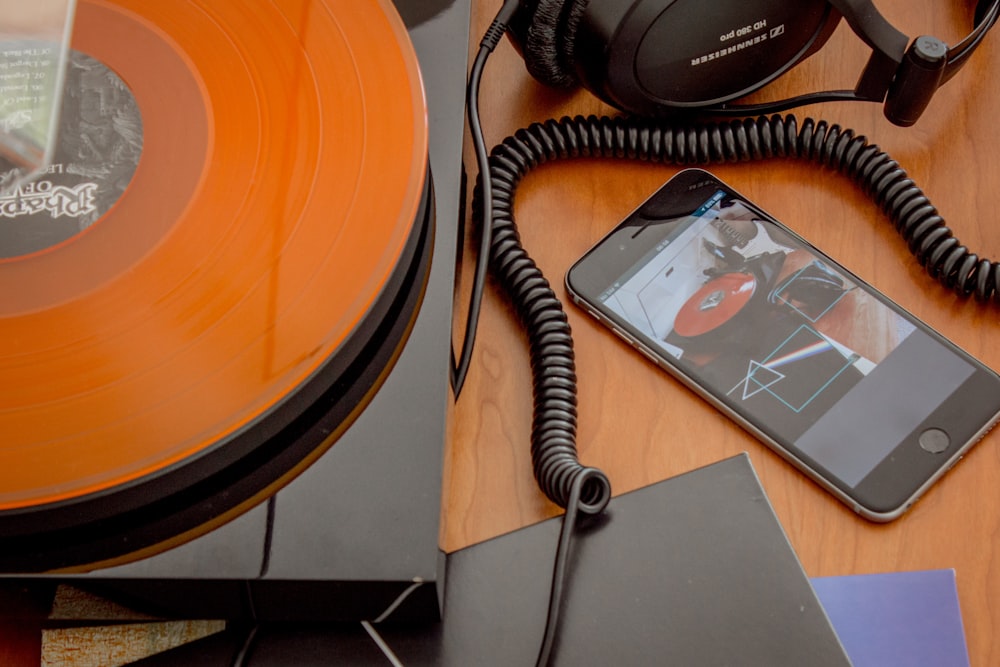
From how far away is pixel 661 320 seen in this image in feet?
2.08

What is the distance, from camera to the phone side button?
0.57m

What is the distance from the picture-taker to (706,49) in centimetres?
63

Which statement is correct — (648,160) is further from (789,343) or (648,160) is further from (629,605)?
(629,605)

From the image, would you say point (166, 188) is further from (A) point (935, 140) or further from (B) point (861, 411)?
(A) point (935, 140)

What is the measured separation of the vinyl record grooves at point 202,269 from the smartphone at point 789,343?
0.19m

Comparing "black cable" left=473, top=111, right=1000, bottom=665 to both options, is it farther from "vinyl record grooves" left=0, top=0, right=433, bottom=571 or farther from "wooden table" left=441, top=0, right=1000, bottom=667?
"vinyl record grooves" left=0, top=0, right=433, bottom=571

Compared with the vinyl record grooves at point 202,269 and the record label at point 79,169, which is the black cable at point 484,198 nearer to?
the vinyl record grooves at point 202,269

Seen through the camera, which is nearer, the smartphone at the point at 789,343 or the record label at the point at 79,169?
the record label at the point at 79,169

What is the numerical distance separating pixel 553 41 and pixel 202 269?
1.05 ft

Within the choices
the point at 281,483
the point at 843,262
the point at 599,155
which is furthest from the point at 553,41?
the point at 281,483

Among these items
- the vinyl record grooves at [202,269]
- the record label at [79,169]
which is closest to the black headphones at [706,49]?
the vinyl record grooves at [202,269]

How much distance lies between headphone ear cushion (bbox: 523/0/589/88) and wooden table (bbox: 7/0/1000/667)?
0.14 feet

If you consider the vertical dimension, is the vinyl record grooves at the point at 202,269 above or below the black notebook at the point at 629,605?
above

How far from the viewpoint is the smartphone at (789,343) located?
0.58 m
